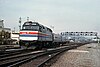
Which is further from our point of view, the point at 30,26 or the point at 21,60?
the point at 30,26

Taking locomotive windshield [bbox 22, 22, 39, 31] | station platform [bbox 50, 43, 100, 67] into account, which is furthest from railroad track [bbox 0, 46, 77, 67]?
locomotive windshield [bbox 22, 22, 39, 31]

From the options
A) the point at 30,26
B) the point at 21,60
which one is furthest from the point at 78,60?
the point at 30,26

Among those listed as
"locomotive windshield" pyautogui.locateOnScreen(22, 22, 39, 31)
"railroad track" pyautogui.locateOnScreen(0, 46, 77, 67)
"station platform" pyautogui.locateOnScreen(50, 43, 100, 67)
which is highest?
"locomotive windshield" pyautogui.locateOnScreen(22, 22, 39, 31)

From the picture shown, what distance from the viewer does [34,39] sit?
26.2 meters

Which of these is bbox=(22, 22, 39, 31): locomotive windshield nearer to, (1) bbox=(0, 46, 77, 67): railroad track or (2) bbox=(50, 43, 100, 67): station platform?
(2) bbox=(50, 43, 100, 67): station platform

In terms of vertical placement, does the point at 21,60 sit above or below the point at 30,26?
below

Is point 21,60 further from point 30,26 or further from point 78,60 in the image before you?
point 30,26

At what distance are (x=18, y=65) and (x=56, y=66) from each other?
234cm

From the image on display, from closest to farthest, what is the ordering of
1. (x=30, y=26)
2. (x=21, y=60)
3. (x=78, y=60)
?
(x=21, y=60) → (x=78, y=60) → (x=30, y=26)

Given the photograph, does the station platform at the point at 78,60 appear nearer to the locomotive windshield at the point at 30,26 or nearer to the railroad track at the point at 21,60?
the railroad track at the point at 21,60

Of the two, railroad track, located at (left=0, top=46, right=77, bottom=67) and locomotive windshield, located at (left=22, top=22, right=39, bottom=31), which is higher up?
locomotive windshield, located at (left=22, top=22, right=39, bottom=31)

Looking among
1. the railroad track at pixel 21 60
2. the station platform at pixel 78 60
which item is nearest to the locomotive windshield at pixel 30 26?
the station platform at pixel 78 60

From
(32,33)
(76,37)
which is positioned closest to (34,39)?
(32,33)

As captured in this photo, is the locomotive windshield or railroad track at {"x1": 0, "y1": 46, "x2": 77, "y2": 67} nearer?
railroad track at {"x1": 0, "y1": 46, "x2": 77, "y2": 67}
